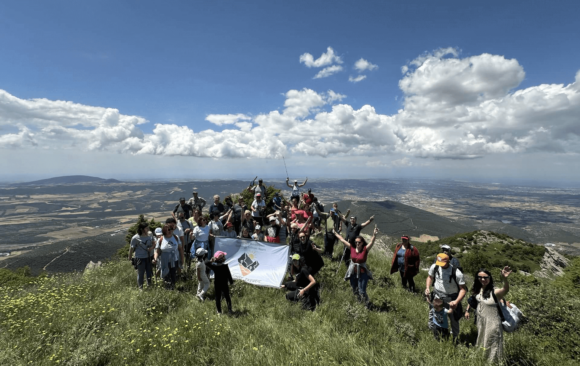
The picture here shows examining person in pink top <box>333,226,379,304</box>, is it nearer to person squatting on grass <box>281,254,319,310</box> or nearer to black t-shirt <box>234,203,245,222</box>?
person squatting on grass <box>281,254,319,310</box>

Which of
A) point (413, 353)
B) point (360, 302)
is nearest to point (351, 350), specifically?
point (413, 353)

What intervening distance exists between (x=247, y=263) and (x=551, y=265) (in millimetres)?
33555

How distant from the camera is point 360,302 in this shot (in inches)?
275

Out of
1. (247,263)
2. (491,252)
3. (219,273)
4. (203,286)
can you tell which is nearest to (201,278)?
(203,286)

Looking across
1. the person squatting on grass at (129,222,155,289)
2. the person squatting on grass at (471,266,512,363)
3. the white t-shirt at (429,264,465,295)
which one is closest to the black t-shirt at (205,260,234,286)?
the person squatting on grass at (129,222,155,289)

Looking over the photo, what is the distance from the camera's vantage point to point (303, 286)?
636 cm

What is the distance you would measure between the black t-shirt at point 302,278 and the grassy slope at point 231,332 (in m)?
0.77

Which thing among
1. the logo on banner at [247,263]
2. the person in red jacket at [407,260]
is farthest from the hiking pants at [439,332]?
the logo on banner at [247,263]

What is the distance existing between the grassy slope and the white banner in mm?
565

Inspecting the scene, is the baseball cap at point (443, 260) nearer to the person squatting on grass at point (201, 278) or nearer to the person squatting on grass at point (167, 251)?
the person squatting on grass at point (201, 278)

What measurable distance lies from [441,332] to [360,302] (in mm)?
2137

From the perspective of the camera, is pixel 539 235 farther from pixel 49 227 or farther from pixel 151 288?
pixel 49 227

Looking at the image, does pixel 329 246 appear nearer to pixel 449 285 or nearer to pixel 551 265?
pixel 449 285

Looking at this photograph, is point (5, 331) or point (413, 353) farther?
point (5, 331)
